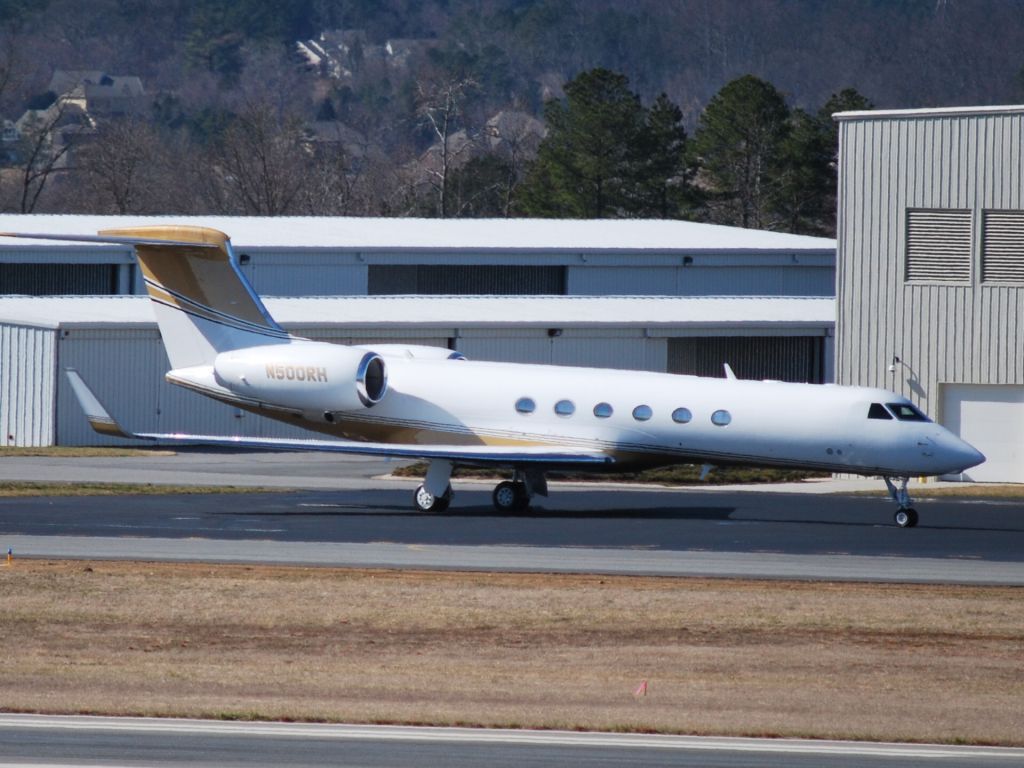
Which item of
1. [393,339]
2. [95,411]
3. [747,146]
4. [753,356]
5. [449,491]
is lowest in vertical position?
[449,491]

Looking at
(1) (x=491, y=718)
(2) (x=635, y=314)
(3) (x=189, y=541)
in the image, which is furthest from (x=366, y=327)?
(1) (x=491, y=718)

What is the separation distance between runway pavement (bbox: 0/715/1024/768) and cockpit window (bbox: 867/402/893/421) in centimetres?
1640

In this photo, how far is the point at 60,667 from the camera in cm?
1680

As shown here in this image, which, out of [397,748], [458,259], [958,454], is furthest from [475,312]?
[397,748]

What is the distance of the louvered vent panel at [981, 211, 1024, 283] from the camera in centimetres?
3928

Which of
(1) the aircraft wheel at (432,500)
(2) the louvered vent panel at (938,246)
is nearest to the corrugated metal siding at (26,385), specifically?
(1) the aircraft wheel at (432,500)

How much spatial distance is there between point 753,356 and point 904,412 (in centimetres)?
2279

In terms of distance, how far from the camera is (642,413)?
30484mm

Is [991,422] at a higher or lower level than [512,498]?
higher

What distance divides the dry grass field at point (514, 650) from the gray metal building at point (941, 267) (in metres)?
18.0

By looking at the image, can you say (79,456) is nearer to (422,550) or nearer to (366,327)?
(366,327)

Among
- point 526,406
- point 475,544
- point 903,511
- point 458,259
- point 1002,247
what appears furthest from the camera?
point 458,259

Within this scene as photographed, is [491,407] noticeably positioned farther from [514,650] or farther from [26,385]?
[26,385]

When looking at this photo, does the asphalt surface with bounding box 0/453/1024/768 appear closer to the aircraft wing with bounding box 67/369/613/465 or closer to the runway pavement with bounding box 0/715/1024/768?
the runway pavement with bounding box 0/715/1024/768
